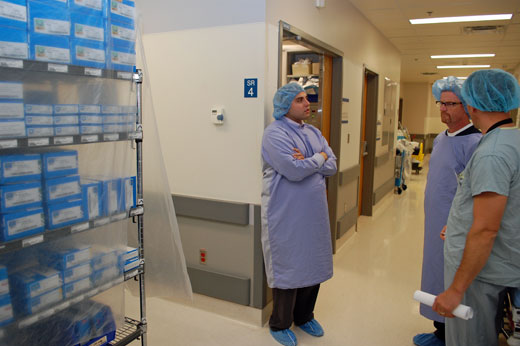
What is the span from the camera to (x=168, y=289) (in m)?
2.12

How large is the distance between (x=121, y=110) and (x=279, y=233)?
1.26 metres

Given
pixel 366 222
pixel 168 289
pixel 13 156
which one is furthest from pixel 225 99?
pixel 366 222

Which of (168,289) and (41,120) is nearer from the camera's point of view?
(41,120)

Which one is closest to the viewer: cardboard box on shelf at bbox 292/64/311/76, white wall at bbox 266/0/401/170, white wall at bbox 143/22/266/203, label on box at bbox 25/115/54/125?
label on box at bbox 25/115/54/125

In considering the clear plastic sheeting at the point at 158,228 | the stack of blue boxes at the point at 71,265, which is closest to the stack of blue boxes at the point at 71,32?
the clear plastic sheeting at the point at 158,228

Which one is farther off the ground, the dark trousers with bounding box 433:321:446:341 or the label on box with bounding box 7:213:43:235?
the label on box with bounding box 7:213:43:235

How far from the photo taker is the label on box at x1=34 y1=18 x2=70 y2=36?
148 cm

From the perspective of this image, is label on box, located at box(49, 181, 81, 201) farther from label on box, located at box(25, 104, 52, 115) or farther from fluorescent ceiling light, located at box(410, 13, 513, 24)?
fluorescent ceiling light, located at box(410, 13, 513, 24)

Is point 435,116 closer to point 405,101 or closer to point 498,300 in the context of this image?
point 405,101

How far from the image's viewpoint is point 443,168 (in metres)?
2.43

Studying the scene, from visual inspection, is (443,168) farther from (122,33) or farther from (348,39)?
(348,39)

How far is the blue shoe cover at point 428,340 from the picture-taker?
267 cm

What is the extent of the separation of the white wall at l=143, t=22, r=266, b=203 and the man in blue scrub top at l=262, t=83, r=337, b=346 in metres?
0.21

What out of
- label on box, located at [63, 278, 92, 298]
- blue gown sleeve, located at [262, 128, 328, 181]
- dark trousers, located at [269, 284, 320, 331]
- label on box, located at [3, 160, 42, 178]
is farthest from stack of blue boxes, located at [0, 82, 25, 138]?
dark trousers, located at [269, 284, 320, 331]
